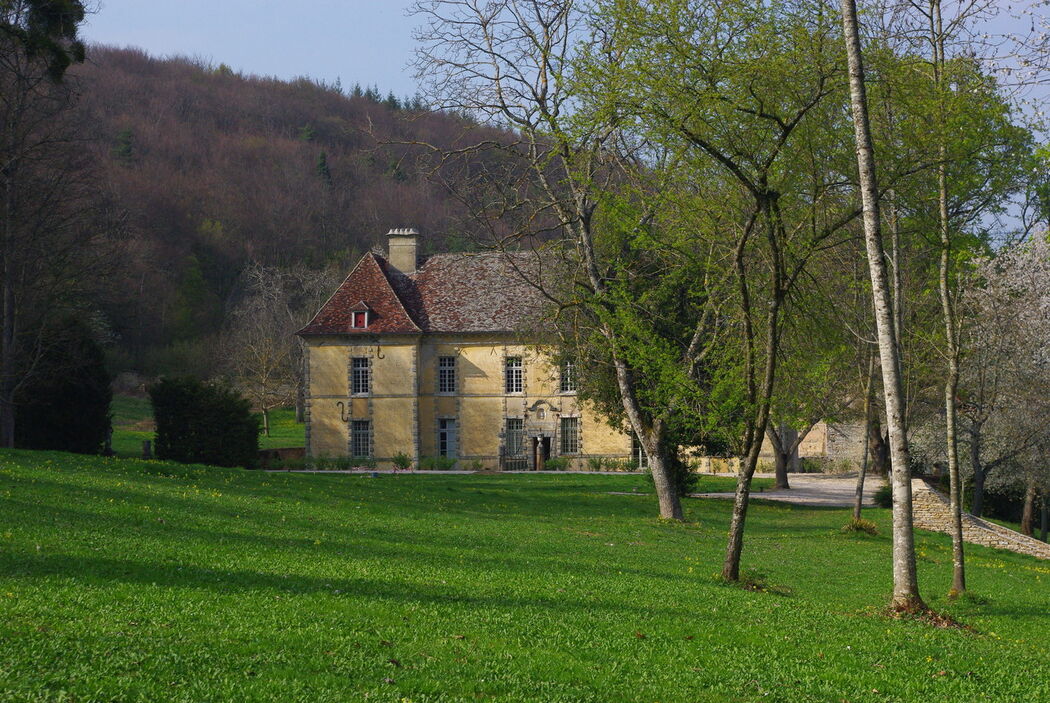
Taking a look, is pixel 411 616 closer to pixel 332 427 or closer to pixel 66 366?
pixel 66 366

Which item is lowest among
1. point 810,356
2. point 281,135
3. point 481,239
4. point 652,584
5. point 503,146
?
point 652,584

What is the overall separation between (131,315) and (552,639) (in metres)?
65.1

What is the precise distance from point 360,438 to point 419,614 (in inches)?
1658

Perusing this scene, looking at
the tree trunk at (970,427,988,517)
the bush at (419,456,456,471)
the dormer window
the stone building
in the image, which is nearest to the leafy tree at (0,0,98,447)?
the dormer window

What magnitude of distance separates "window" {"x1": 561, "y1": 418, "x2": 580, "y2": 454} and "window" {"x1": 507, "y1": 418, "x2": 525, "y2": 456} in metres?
2.03

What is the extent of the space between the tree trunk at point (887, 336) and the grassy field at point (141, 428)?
3888 cm

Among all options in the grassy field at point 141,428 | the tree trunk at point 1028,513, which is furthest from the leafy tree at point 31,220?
the tree trunk at point 1028,513

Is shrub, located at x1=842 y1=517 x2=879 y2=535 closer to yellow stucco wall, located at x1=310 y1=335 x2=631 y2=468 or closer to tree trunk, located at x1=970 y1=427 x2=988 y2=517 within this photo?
tree trunk, located at x1=970 y1=427 x2=988 y2=517

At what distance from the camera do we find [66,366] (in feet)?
112

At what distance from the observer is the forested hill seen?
3063 inches

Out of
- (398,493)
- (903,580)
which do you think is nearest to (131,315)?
(398,493)

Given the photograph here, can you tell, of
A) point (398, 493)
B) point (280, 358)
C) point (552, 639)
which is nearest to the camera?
point (552, 639)

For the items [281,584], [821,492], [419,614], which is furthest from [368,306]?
[419,614]

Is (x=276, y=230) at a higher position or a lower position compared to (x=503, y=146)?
higher
